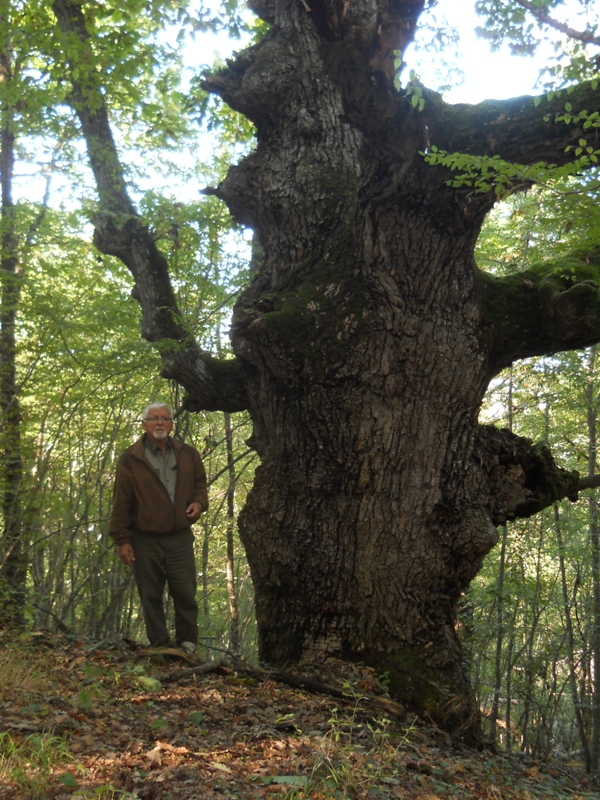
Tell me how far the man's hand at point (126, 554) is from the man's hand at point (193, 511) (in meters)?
0.53

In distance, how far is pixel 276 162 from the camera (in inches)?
225

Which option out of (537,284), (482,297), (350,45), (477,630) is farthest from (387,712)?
(477,630)

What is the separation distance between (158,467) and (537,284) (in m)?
3.69

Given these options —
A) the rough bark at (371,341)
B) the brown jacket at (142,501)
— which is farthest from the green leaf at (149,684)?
the brown jacket at (142,501)

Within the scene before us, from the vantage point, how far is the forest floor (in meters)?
2.61

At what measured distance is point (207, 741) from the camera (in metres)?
3.22

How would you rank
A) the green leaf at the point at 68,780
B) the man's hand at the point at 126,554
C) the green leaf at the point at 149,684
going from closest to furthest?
the green leaf at the point at 68,780, the green leaf at the point at 149,684, the man's hand at the point at 126,554

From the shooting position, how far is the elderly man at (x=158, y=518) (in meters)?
5.41

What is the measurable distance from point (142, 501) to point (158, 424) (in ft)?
2.12

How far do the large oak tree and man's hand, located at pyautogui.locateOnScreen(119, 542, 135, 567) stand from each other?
0.97 metres

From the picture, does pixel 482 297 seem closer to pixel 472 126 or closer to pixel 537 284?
pixel 537 284

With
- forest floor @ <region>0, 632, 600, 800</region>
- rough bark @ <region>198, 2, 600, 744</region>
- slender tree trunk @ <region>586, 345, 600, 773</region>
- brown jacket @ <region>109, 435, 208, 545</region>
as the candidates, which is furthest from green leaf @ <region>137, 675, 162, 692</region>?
slender tree trunk @ <region>586, 345, 600, 773</region>

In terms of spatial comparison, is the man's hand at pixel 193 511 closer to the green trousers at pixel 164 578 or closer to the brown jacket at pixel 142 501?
the brown jacket at pixel 142 501

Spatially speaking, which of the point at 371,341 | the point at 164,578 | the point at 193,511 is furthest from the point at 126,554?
the point at 371,341
